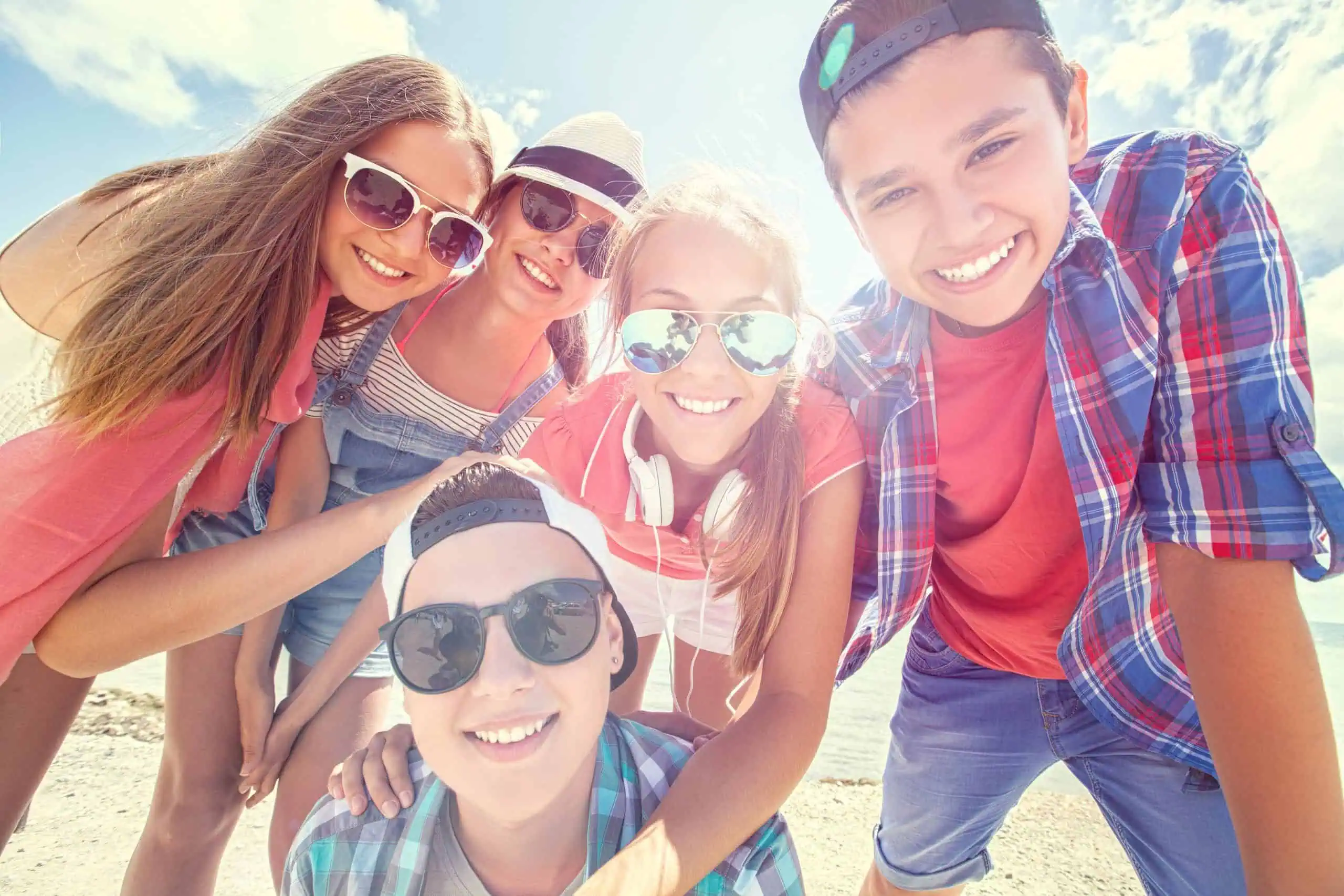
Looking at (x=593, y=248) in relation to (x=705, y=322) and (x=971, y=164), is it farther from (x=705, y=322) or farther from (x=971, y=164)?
(x=971, y=164)

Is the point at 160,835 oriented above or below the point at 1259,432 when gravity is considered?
below

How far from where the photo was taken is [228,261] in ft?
6.35

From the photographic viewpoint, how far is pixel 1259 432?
1.29 m

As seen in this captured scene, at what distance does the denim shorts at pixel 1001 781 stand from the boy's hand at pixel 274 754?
2381 mm

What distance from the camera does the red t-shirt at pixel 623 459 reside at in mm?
1968

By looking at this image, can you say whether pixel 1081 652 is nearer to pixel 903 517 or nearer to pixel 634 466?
pixel 903 517

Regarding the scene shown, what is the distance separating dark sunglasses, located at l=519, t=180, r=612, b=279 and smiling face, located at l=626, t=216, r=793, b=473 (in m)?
0.44

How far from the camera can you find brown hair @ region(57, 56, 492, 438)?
5.90ft

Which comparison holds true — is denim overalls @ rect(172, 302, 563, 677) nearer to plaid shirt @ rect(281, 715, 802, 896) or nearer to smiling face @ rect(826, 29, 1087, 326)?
plaid shirt @ rect(281, 715, 802, 896)

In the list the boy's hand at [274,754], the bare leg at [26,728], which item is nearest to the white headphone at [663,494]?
the boy's hand at [274,754]

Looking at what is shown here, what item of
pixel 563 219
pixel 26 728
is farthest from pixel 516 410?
pixel 26 728

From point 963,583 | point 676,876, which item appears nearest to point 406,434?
point 676,876

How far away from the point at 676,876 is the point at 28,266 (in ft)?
8.72

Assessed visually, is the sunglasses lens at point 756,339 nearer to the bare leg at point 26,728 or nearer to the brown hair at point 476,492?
the brown hair at point 476,492
